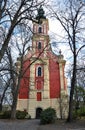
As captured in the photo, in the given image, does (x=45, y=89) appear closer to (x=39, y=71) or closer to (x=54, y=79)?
(x=54, y=79)

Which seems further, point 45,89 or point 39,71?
point 39,71

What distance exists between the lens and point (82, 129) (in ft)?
50.3

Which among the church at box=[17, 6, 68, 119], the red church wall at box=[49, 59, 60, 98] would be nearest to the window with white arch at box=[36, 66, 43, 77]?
the church at box=[17, 6, 68, 119]

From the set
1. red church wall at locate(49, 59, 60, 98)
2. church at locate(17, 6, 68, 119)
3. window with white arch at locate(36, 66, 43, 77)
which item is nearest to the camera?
church at locate(17, 6, 68, 119)

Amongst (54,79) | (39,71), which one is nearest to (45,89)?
(54,79)

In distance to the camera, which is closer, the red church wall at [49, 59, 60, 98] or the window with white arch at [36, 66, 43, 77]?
the red church wall at [49, 59, 60, 98]

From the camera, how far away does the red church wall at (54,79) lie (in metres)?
44.1

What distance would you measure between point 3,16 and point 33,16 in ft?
6.31

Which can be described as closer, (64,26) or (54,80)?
(64,26)

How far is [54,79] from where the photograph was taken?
45.5 meters

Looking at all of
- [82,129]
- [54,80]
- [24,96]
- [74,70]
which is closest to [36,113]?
[24,96]

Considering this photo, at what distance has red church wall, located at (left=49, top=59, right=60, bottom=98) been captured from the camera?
145 feet

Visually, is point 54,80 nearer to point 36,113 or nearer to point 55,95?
point 55,95

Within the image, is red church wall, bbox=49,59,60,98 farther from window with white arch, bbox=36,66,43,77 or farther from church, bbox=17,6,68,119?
window with white arch, bbox=36,66,43,77
